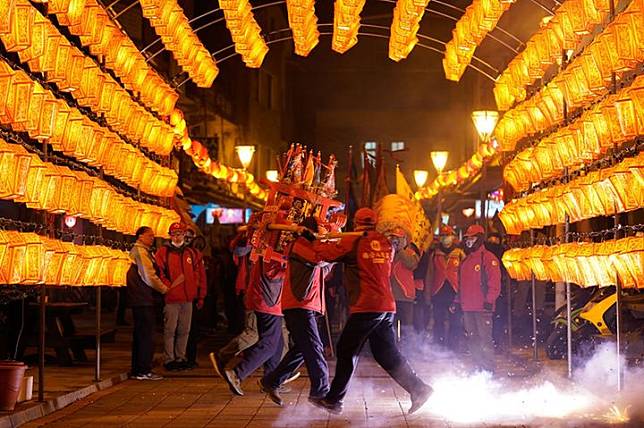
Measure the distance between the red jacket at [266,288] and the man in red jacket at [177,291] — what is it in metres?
4.48

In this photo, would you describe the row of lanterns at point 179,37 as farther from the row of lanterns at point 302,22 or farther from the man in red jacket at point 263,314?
the man in red jacket at point 263,314

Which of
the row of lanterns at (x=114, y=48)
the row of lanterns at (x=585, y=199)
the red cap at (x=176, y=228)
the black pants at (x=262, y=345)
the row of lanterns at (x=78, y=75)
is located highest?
the row of lanterns at (x=114, y=48)

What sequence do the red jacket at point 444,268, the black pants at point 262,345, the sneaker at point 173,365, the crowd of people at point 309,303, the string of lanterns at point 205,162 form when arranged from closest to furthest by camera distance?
the crowd of people at point 309,303 < the black pants at point 262,345 < the sneaker at point 173,365 < the red jacket at point 444,268 < the string of lanterns at point 205,162

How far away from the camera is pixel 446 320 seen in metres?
25.3

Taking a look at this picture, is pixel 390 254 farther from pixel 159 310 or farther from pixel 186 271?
pixel 159 310

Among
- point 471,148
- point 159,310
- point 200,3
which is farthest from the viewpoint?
point 200,3

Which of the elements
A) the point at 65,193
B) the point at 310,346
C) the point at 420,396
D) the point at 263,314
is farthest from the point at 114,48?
the point at 420,396

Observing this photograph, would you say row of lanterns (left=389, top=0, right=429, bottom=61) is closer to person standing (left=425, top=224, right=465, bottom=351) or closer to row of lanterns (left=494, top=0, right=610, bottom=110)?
row of lanterns (left=494, top=0, right=610, bottom=110)

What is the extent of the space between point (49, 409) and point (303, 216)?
409 cm

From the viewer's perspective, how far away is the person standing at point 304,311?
14000 millimetres

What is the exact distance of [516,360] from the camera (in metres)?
21.3

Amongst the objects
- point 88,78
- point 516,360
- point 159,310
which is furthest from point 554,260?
point 159,310

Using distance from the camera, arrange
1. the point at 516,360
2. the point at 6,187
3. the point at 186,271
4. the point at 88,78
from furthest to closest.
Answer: the point at 516,360
the point at 186,271
the point at 88,78
the point at 6,187

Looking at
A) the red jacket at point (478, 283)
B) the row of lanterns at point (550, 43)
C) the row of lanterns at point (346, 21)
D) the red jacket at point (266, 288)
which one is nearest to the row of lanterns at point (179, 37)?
the row of lanterns at point (346, 21)
